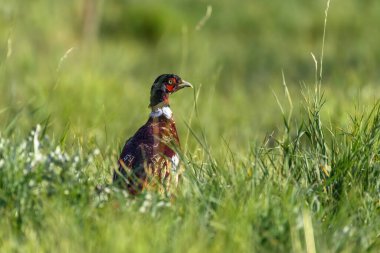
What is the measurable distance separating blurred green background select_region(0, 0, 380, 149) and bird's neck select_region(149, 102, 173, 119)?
216 cm

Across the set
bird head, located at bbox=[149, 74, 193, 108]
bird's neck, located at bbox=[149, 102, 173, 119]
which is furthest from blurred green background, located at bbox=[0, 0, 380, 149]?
bird's neck, located at bbox=[149, 102, 173, 119]

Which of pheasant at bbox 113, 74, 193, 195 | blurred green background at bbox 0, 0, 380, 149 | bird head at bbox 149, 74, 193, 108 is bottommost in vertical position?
blurred green background at bbox 0, 0, 380, 149

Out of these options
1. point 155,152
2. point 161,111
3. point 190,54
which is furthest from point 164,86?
point 190,54

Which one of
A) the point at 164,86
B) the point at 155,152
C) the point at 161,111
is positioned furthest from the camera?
the point at 164,86

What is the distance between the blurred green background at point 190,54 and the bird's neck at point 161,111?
216cm

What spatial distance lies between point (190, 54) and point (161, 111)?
761 cm

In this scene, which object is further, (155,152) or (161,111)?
(161,111)

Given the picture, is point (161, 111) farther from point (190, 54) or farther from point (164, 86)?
point (190, 54)

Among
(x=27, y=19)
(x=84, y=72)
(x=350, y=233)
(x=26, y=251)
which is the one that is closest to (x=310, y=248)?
(x=350, y=233)

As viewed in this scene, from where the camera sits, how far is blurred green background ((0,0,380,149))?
8.62 metres

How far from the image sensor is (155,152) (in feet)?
14.4

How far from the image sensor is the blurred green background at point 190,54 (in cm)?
862

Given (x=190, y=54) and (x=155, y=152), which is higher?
(x=155, y=152)

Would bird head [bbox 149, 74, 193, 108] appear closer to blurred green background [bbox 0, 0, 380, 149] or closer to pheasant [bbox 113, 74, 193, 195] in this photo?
pheasant [bbox 113, 74, 193, 195]
